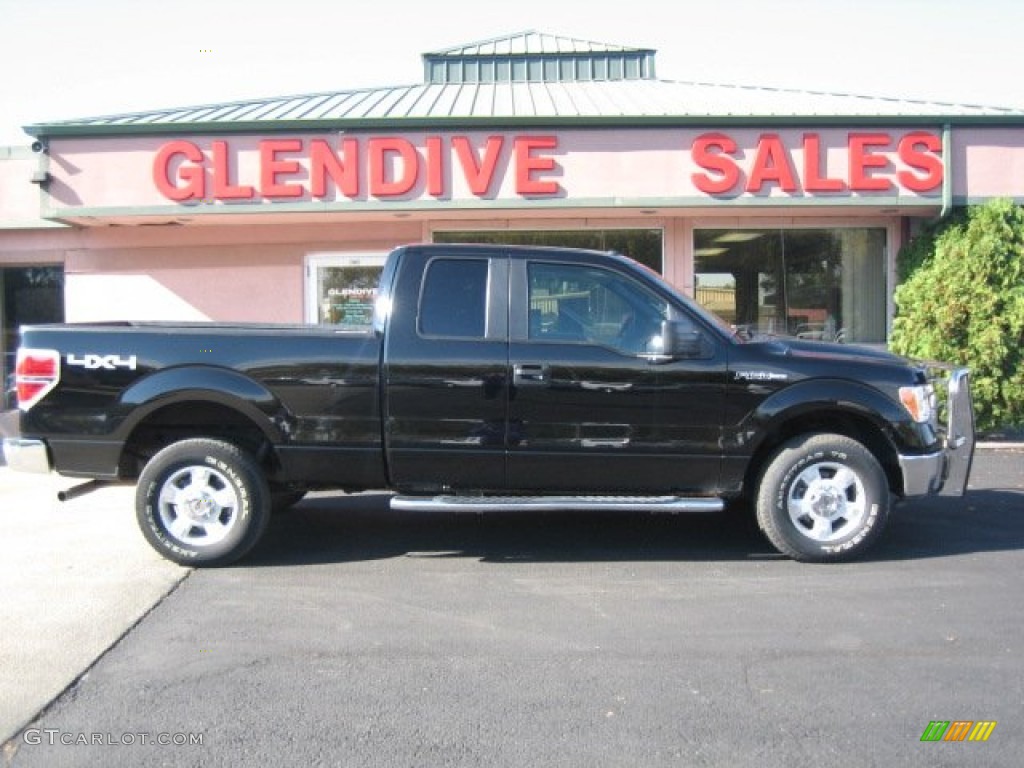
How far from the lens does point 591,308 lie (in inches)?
231

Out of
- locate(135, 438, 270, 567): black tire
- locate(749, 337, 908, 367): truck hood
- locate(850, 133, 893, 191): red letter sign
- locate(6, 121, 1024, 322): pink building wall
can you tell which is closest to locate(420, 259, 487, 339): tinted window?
locate(135, 438, 270, 567): black tire

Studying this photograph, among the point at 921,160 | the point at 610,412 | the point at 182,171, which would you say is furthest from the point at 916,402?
the point at 182,171

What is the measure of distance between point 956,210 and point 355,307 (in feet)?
25.4

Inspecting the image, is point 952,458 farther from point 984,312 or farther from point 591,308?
point 984,312

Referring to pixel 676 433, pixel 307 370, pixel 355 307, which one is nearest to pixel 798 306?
pixel 355 307

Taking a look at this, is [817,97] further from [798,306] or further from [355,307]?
[355,307]

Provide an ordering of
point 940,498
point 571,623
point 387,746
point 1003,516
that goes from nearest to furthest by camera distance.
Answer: point 387,746
point 571,623
point 1003,516
point 940,498

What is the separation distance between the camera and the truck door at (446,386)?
225 inches

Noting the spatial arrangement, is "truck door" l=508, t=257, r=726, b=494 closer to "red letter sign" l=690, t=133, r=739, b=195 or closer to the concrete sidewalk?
the concrete sidewalk

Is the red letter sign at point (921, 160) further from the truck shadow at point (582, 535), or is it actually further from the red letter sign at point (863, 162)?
the truck shadow at point (582, 535)

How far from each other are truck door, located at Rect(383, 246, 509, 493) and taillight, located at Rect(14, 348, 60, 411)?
2.06 metres

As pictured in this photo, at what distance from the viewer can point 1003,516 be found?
23.7 ft

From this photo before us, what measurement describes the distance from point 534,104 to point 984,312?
21.3 ft

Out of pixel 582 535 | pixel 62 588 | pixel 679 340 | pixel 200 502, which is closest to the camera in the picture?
pixel 62 588
